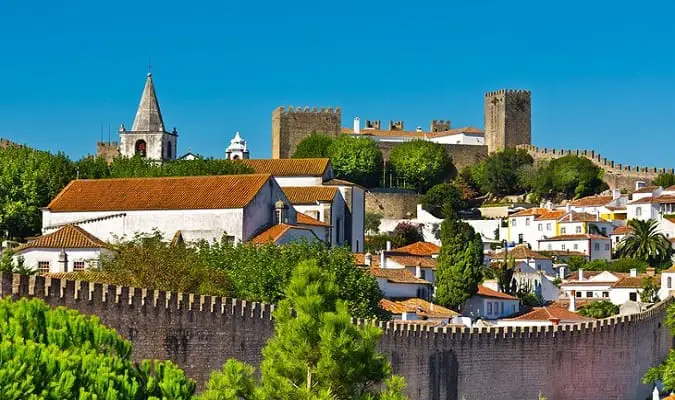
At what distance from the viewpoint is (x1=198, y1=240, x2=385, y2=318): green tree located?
4756 cm

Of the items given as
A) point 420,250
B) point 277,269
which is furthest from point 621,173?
point 277,269

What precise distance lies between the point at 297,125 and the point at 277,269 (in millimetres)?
73681

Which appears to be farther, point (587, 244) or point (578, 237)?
point (578, 237)

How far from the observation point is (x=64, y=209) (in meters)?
60.0

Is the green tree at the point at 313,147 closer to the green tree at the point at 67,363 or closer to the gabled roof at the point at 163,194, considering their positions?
the gabled roof at the point at 163,194

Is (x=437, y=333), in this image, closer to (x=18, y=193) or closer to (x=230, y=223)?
(x=230, y=223)

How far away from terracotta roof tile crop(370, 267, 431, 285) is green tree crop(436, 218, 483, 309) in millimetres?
835

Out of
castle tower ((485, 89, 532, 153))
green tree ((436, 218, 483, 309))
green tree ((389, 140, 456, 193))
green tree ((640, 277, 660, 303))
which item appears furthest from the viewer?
castle tower ((485, 89, 532, 153))

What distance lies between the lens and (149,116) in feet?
285

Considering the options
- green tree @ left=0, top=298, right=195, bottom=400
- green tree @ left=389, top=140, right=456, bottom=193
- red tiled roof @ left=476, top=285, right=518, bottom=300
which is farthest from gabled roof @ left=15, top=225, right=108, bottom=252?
green tree @ left=389, top=140, right=456, bottom=193

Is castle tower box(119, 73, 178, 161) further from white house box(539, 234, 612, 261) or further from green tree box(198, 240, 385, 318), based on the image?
green tree box(198, 240, 385, 318)

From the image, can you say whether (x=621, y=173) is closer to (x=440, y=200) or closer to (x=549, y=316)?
(x=440, y=200)

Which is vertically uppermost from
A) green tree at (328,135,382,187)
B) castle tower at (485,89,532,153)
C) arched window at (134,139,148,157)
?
castle tower at (485,89,532,153)

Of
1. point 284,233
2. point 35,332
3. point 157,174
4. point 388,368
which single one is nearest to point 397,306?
point 284,233
